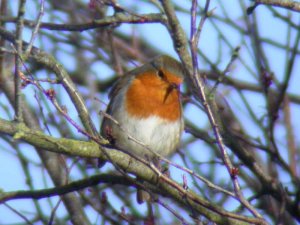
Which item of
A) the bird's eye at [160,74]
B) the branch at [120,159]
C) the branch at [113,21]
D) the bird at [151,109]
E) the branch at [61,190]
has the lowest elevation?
the branch at [120,159]

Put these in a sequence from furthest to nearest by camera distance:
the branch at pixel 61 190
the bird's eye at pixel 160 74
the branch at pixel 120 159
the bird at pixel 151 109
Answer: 1. the bird's eye at pixel 160 74
2. the bird at pixel 151 109
3. the branch at pixel 61 190
4. the branch at pixel 120 159

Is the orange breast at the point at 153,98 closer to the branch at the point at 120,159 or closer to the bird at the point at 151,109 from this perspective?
the bird at the point at 151,109

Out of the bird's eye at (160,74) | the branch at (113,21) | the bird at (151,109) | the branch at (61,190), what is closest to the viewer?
the branch at (61,190)

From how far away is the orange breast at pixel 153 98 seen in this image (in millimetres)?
5449

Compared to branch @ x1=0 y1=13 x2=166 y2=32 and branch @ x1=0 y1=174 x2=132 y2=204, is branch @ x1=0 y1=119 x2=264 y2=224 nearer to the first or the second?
branch @ x1=0 y1=174 x2=132 y2=204

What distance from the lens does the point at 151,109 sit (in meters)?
5.46

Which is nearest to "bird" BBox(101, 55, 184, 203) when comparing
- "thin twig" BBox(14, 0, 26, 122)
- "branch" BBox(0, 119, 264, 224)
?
"branch" BBox(0, 119, 264, 224)

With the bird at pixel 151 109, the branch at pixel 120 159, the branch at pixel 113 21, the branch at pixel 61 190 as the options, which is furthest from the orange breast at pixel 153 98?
the branch at pixel 120 159

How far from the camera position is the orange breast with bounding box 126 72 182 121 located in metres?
5.45

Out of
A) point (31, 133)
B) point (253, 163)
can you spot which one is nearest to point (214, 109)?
point (253, 163)

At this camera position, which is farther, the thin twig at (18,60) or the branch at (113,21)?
the branch at (113,21)

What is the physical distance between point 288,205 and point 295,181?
1.79ft

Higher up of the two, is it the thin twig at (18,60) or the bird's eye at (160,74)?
the bird's eye at (160,74)

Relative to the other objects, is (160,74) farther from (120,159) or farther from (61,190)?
(120,159)
